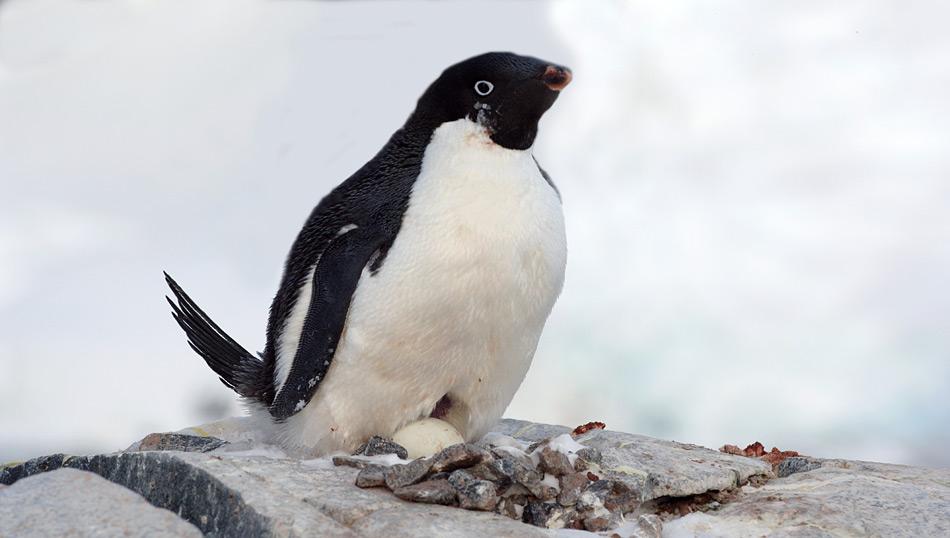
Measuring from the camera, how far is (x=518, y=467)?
372 centimetres

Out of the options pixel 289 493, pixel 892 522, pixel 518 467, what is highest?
pixel 892 522

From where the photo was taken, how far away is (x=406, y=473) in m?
3.66

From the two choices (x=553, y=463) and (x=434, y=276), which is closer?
(x=553, y=463)

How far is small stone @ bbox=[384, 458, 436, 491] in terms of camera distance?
363cm

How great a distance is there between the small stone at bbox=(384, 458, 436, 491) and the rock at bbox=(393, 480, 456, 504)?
0.02 meters

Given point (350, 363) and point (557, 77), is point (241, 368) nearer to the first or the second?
point (350, 363)

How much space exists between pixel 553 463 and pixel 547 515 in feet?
0.73

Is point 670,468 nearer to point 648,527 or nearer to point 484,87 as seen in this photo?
point 648,527

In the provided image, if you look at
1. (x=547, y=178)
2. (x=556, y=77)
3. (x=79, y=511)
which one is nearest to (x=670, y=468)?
(x=547, y=178)

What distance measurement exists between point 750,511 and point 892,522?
526 millimetres

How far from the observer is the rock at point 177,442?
5414 mm

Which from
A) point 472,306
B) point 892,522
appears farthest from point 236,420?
point 892,522

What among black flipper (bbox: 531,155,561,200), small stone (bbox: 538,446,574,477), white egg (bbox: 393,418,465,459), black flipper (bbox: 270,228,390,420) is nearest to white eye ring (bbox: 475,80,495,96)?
black flipper (bbox: 531,155,561,200)

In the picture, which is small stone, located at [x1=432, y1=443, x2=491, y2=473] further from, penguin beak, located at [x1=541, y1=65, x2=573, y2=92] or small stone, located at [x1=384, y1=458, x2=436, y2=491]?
penguin beak, located at [x1=541, y1=65, x2=573, y2=92]
